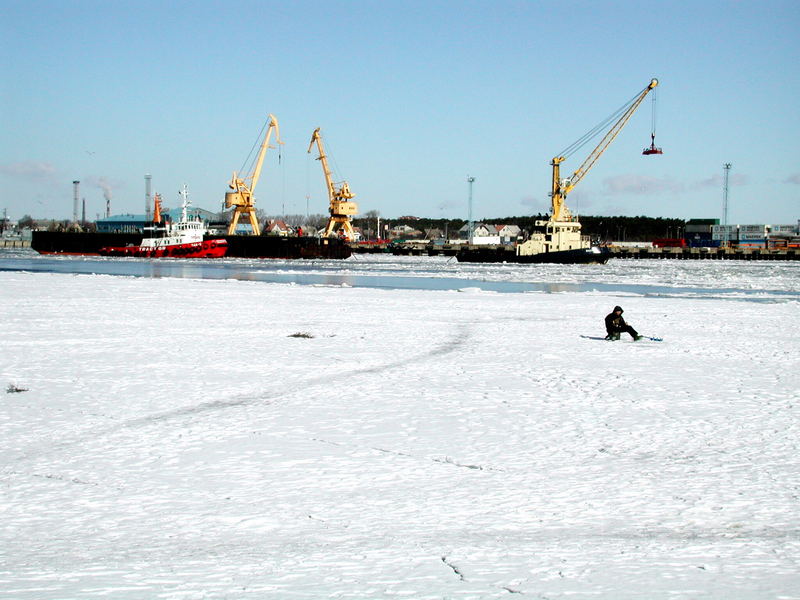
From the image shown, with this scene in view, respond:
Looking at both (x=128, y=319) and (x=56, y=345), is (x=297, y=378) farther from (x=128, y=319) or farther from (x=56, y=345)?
(x=128, y=319)

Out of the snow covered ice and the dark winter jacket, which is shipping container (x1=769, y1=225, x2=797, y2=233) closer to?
the dark winter jacket

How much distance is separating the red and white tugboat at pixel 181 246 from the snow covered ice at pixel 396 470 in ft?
263

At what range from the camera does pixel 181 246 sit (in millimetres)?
95250

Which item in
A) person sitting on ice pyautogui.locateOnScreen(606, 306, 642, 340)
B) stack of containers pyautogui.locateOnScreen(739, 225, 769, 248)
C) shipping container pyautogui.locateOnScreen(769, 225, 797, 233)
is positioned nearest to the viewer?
person sitting on ice pyautogui.locateOnScreen(606, 306, 642, 340)

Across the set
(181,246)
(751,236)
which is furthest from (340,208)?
(751,236)

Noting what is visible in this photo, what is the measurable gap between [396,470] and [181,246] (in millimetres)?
91624

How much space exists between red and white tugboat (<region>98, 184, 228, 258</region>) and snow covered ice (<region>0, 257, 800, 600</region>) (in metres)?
80.1

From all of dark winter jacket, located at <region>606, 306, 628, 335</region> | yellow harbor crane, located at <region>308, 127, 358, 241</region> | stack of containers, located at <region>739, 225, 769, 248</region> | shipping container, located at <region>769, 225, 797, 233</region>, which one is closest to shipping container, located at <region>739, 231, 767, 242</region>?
stack of containers, located at <region>739, 225, 769, 248</region>

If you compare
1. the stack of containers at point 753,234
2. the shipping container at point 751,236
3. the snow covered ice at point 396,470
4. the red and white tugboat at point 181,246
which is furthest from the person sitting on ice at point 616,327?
the shipping container at point 751,236

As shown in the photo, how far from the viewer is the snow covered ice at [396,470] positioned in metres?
5.23

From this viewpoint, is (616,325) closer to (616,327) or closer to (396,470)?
(616,327)

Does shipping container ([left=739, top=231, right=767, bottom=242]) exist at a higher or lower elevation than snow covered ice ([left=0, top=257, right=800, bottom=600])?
higher

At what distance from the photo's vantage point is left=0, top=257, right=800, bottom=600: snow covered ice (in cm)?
523

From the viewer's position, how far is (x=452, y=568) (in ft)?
17.4
